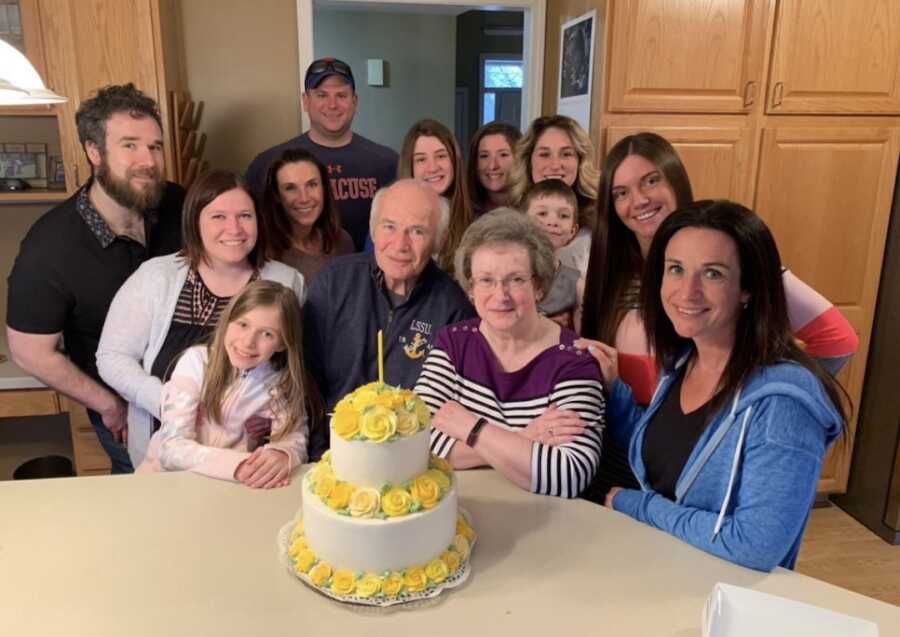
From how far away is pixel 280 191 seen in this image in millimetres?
2355

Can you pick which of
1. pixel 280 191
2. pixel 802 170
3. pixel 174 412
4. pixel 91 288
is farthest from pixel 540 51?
pixel 174 412

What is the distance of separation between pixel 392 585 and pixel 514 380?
1.98 feet

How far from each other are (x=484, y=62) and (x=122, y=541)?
16.9ft

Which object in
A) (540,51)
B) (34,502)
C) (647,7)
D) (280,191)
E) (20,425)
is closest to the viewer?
(34,502)

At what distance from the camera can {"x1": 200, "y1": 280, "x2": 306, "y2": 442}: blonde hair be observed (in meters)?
1.75

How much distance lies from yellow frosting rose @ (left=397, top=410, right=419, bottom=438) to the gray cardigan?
98 cm

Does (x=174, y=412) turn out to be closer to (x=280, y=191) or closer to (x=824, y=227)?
(x=280, y=191)

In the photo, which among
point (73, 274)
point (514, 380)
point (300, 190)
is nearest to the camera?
point (514, 380)

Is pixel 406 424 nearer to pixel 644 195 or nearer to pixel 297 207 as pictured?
pixel 644 195

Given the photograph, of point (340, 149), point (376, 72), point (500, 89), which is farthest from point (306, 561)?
point (500, 89)

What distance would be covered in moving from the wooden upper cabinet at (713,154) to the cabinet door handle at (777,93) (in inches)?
5.5

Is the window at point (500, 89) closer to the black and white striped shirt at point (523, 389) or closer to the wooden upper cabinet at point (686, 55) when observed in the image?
the wooden upper cabinet at point (686, 55)

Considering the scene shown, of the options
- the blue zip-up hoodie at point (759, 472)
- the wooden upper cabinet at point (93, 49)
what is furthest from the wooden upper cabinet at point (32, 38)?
the blue zip-up hoodie at point (759, 472)

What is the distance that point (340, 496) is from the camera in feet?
3.82
